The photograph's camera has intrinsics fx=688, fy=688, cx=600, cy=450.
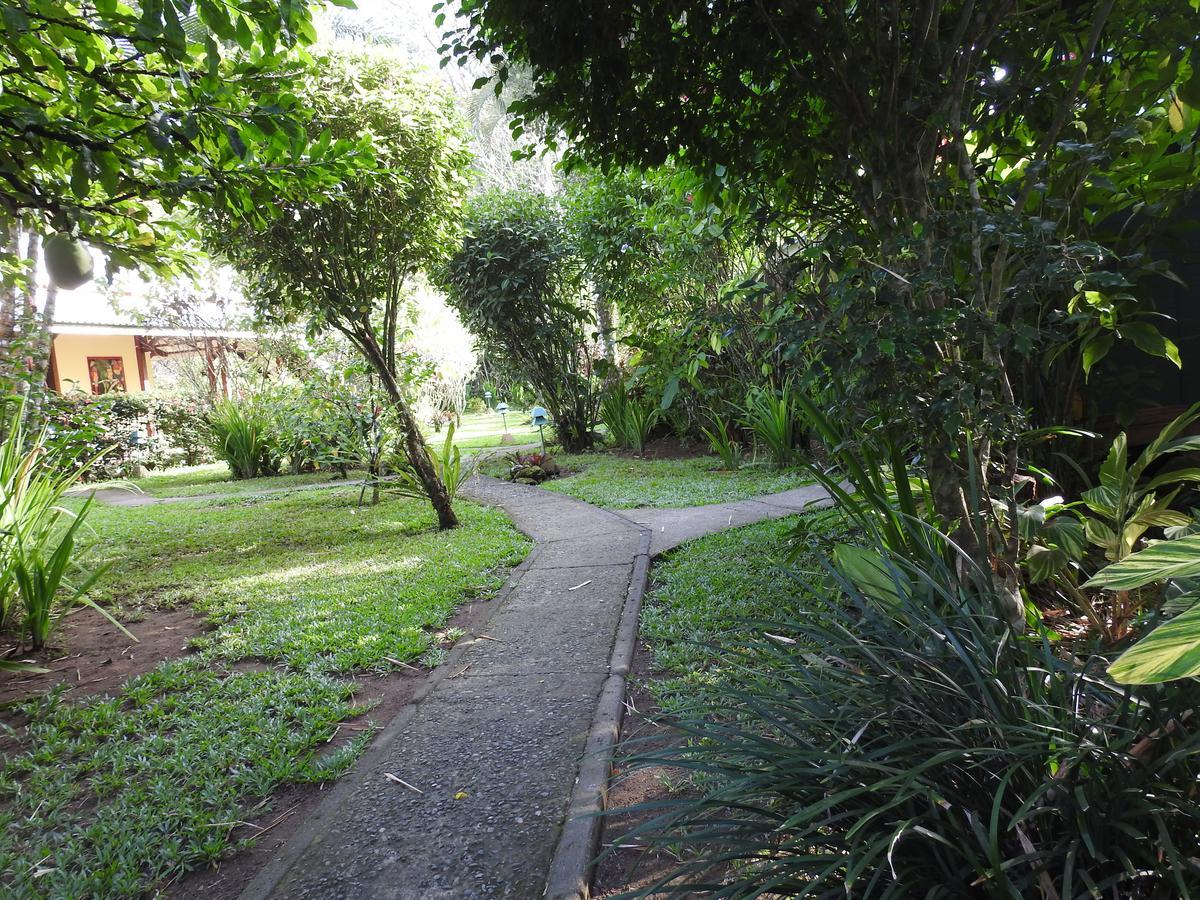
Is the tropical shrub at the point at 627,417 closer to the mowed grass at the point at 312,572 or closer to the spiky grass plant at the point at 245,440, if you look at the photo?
the mowed grass at the point at 312,572

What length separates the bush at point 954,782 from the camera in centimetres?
114

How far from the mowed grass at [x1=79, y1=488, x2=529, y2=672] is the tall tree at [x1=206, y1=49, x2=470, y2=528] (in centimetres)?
85

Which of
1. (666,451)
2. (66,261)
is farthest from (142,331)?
(66,261)

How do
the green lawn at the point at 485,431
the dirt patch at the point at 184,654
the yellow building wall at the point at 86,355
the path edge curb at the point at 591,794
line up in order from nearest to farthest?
the path edge curb at the point at 591,794, the dirt patch at the point at 184,654, the green lawn at the point at 485,431, the yellow building wall at the point at 86,355

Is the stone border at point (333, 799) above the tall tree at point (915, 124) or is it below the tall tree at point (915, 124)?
below

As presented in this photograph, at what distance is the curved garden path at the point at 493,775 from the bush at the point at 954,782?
0.56 meters

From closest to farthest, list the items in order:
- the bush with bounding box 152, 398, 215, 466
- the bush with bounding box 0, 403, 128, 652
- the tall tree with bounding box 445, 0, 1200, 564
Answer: the tall tree with bounding box 445, 0, 1200, 564
the bush with bounding box 0, 403, 128, 652
the bush with bounding box 152, 398, 215, 466

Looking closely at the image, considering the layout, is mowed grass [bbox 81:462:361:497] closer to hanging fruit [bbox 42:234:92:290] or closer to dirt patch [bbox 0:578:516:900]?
dirt patch [bbox 0:578:516:900]

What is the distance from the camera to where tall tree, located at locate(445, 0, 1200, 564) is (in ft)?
6.72

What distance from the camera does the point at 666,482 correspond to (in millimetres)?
7734

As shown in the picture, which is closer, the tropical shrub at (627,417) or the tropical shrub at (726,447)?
the tropical shrub at (726,447)

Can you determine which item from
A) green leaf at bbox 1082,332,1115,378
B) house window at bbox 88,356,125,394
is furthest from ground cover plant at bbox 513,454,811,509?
house window at bbox 88,356,125,394

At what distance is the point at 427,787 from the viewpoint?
215 centimetres

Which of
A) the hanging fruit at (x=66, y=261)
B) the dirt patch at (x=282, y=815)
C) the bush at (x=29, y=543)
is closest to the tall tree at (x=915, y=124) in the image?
the hanging fruit at (x=66, y=261)
